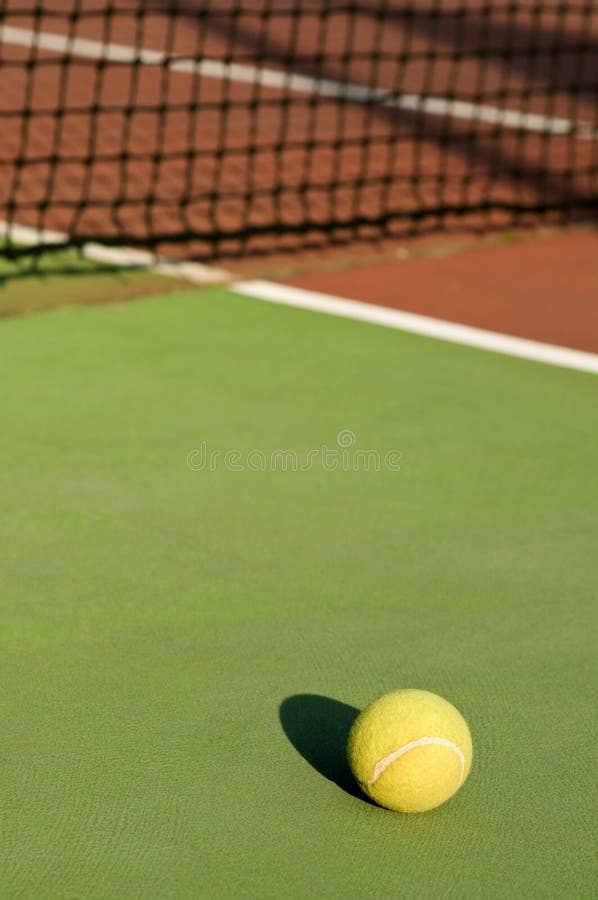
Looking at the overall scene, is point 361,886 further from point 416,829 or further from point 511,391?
point 511,391

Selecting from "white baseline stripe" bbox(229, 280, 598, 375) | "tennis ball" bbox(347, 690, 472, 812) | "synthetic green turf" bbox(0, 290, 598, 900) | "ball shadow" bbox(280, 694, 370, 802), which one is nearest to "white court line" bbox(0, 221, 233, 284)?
"white baseline stripe" bbox(229, 280, 598, 375)

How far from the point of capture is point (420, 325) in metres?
4.98

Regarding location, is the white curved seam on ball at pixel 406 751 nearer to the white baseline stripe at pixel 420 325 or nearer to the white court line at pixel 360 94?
the white baseline stripe at pixel 420 325

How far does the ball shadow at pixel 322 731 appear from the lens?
2320 millimetres

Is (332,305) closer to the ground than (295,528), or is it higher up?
closer to the ground

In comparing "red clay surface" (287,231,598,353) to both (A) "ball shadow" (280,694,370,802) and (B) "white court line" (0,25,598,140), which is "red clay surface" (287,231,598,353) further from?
(A) "ball shadow" (280,694,370,802)

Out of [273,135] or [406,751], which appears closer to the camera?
[406,751]

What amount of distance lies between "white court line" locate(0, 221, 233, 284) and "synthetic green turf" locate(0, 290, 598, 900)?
2.57ft

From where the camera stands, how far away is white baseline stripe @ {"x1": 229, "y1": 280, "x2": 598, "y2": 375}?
4719mm

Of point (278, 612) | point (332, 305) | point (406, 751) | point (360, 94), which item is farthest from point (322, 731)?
point (360, 94)

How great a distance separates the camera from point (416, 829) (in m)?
2.19

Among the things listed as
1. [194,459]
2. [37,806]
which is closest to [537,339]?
[194,459]

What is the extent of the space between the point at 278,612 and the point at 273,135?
5.39 metres

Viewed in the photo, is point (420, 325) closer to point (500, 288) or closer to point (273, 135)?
point (500, 288)
